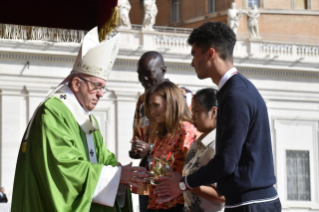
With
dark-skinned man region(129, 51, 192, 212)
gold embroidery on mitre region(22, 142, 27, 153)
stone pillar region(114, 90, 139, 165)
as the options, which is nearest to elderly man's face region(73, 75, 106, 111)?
gold embroidery on mitre region(22, 142, 27, 153)

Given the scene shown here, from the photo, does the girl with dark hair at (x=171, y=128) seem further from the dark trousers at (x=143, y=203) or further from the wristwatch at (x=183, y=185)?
the wristwatch at (x=183, y=185)

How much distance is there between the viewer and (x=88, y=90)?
4094mm

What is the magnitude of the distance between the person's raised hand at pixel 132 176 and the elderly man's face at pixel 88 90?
548mm

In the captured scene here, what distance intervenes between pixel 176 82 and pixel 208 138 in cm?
1648

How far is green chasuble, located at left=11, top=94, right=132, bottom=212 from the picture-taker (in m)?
3.67

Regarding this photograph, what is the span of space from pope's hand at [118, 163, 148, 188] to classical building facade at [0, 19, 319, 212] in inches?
500

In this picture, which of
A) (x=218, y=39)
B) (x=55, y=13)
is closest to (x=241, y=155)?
(x=218, y=39)

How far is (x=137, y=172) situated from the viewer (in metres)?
3.87

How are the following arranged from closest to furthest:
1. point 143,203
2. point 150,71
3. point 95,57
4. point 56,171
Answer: point 56,171 → point 95,57 → point 143,203 → point 150,71

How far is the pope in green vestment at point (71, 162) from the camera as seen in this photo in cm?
368

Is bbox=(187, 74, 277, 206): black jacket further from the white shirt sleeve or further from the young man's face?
the white shirt sleeve

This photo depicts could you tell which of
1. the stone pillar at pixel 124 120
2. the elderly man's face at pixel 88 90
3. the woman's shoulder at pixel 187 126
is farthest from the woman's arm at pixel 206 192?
the stone pillar at pixel 124 120

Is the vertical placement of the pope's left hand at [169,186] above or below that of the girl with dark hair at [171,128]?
below

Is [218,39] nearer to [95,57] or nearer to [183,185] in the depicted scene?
[183,185]
